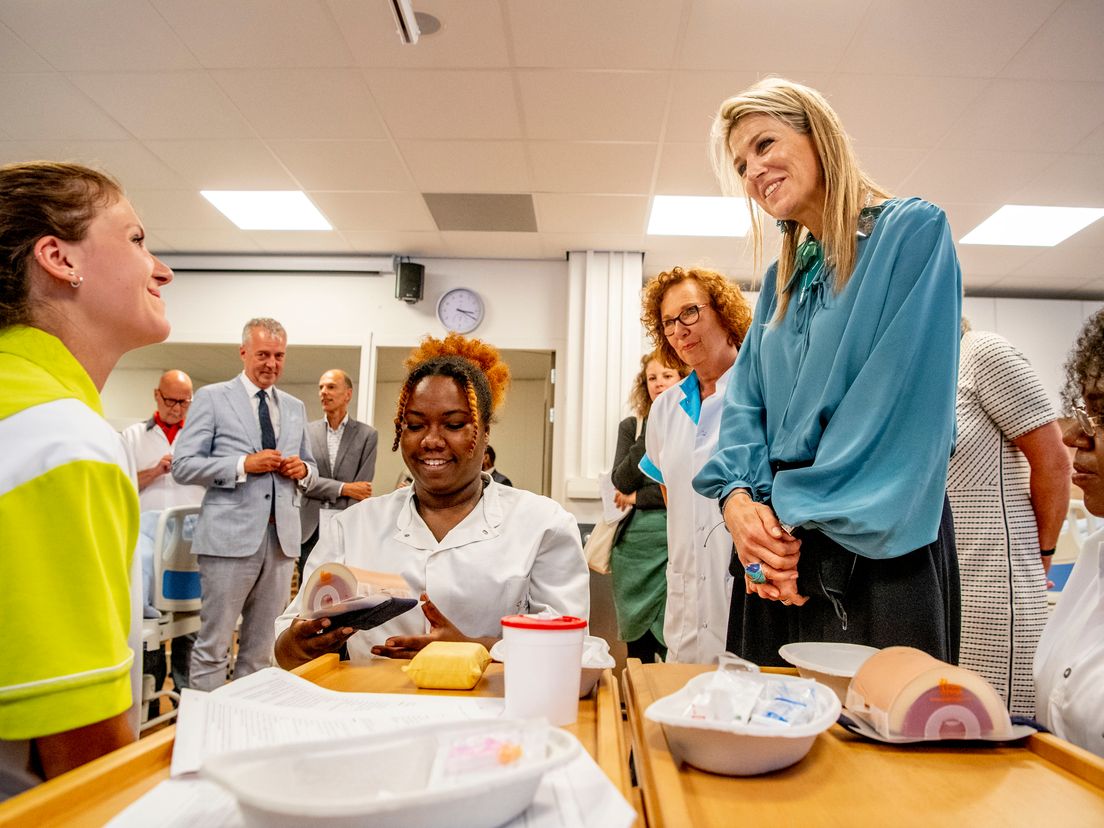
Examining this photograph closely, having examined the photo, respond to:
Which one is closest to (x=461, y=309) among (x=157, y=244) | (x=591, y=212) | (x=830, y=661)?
(x=591, y=212)

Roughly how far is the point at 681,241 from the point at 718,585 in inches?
143

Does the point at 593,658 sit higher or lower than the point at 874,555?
lower

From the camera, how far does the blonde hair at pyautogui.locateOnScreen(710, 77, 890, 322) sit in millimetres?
1148

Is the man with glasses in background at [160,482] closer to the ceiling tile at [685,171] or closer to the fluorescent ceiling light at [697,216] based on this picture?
the ceiling tile at [685,171]

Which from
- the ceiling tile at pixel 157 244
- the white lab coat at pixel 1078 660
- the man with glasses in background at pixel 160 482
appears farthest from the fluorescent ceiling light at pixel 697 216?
the ceiling tile at pixel 157 244

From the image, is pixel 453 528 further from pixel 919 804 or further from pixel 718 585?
pixel 919 804

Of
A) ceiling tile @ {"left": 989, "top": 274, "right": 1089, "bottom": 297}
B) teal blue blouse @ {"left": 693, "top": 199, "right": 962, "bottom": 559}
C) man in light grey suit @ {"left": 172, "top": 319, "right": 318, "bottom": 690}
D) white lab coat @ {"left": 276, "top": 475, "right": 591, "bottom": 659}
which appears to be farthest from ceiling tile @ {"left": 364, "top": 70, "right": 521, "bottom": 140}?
ceiling tile @ {"left": 989, "top": 274, "right": 1089, "bottom": 297}

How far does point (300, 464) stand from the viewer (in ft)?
10.9

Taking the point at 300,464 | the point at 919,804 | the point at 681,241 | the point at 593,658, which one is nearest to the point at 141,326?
the point at 593,658

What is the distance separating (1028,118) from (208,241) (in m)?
5.22

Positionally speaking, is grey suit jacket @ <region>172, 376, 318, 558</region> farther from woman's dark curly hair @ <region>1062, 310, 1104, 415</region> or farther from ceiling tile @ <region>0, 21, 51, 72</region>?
woman's dark curly hair @ <region>1062, 310, 1104, 415</region>

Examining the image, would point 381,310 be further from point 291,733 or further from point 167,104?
point 291,733

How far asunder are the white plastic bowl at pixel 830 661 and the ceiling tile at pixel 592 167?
10.8ft

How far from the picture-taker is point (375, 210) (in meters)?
4.64
